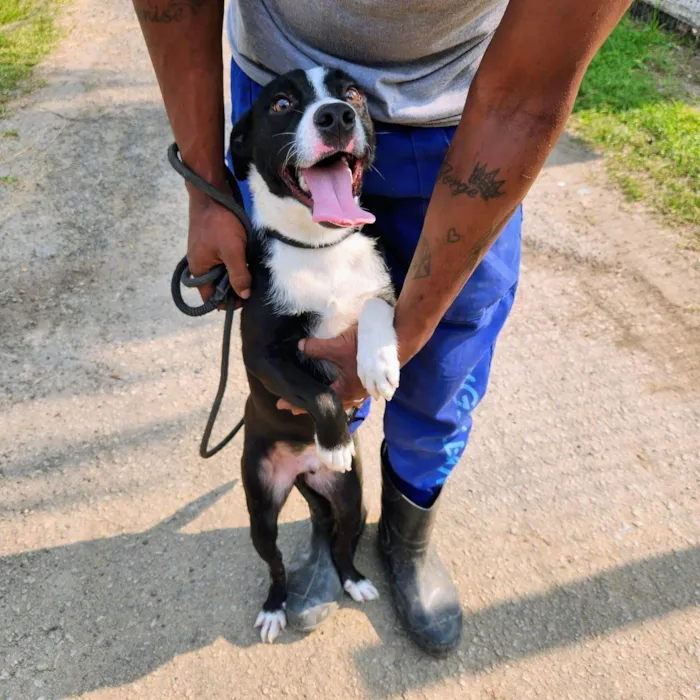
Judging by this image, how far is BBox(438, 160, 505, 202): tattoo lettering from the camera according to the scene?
1.32 meters

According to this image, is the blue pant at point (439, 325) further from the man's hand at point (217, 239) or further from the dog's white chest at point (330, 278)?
the man's hand at point (217, 239)

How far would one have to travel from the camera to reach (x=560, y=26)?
1.12 m

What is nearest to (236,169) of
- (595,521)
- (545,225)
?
(595,521)

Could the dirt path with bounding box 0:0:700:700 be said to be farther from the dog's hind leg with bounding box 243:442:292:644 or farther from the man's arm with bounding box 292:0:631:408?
the man's arm with bounding box 292:0:631:408

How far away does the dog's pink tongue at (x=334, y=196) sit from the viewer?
1.52m

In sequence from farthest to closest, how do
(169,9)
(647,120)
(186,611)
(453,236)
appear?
1. (647,120)
2. (186,611)
3. (169,9)
4. (453,236)

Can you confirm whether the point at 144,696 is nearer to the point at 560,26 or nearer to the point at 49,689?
the point at 49,689

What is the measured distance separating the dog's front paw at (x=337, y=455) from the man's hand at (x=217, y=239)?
434 millimetres

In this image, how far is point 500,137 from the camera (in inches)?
50.4

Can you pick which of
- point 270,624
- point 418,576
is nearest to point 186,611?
point 270,624

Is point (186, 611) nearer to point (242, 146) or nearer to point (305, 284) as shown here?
point (305, 284)

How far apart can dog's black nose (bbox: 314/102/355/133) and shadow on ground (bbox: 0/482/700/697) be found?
140 cm

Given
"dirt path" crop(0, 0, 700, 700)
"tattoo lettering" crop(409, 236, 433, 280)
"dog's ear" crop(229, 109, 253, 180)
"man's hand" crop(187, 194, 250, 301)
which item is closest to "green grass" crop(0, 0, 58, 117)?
"dirt path" crop(0, 0, 700, 700)

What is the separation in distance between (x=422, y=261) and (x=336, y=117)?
0.35 meters
